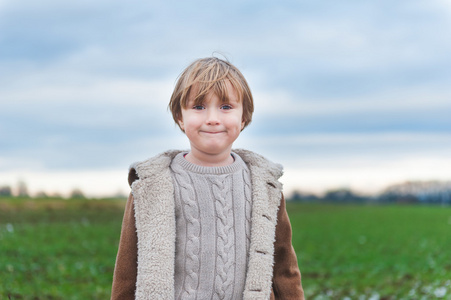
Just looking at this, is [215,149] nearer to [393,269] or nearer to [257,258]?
[257,258]

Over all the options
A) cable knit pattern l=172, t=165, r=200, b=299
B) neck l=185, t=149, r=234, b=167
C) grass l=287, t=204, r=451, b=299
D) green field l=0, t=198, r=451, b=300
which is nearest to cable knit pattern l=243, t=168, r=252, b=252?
neck l=185, t=149, r=234, b=167

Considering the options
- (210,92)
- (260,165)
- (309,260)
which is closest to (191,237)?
(260,165)

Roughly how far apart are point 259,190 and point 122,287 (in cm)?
87

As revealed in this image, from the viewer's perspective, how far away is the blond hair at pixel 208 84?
258 centimetres

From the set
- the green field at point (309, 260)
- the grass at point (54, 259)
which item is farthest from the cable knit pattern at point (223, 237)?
the green field at point (309, 260)

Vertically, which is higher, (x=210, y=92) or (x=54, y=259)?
(x=210, y=92)

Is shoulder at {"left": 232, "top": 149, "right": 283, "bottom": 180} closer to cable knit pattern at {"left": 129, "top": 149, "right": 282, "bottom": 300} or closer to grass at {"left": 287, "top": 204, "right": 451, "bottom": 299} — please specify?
cable knit pattern at {"left": 129, "top": 149, "right": 282, "bottom": 300}

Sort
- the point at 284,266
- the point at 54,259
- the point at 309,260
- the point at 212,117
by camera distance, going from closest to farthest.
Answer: the point at 212,117 < the point at 284,266 < the point at 54,259 < the point at 309,260

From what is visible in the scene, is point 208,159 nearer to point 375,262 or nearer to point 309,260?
point 375,262

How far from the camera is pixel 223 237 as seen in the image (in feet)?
8.72

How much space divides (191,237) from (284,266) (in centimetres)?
60

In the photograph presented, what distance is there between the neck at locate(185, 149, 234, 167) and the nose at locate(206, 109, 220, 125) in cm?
21

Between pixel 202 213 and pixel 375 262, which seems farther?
pixel 375 262

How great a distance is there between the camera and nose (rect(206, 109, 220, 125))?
257 cm
